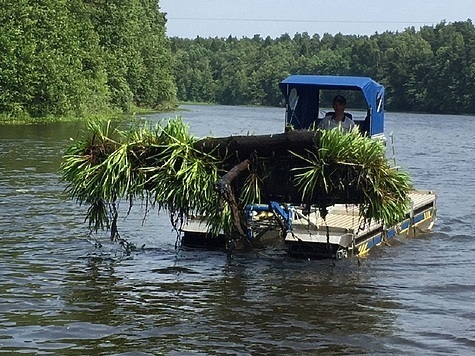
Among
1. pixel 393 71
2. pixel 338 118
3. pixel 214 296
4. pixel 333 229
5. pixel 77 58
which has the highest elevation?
pixel 393 71

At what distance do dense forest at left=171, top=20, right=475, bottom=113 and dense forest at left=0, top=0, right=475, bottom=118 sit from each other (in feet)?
0.45

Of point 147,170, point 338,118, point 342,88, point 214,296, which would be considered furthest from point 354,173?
point 342,88

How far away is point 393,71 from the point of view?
12531 centimetres

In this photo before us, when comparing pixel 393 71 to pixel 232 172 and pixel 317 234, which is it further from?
pixel 232 172

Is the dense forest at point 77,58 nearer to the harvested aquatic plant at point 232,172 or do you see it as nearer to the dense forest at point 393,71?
the harvested aquatic plant at point 232,172

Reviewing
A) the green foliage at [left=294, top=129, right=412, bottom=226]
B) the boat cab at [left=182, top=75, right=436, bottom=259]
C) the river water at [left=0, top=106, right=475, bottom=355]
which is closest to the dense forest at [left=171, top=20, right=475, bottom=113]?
the boat cab at [left=182, top=75, right=436, bottom=259]

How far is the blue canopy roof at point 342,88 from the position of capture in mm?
16828

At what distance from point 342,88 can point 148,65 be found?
7511 cm

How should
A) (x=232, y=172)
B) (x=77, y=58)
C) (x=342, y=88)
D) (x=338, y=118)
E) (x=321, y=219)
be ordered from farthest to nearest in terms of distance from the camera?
1. (x=77, y=58)
2. (x=342, y=88)
3. (x=338, y=118)
4. (x=321, y=219)
5. (x=232, y=172)

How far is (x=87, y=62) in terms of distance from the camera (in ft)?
215

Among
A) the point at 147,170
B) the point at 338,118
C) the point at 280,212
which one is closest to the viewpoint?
the point at 147,170

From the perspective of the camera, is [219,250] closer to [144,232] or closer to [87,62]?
[144,232]

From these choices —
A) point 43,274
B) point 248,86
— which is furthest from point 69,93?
point 248,86

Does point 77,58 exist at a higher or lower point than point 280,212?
higher
